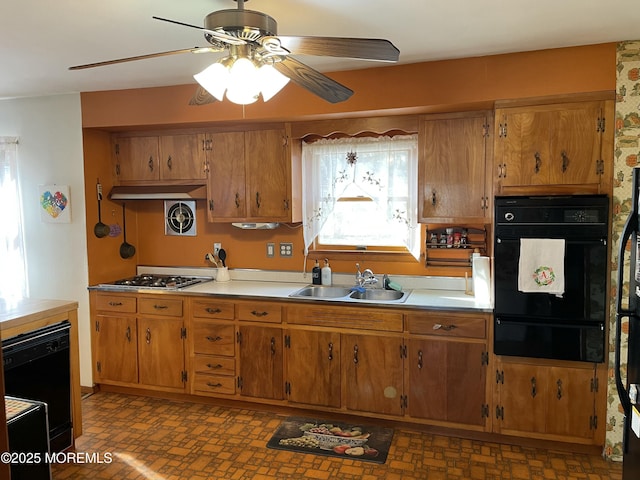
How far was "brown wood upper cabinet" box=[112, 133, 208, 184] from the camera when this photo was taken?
3.78 m

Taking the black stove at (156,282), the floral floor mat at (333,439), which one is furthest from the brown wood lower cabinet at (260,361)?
the black stove at (156,282)

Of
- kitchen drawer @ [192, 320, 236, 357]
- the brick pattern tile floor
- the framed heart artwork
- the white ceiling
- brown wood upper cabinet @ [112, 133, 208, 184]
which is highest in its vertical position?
the white ceiling

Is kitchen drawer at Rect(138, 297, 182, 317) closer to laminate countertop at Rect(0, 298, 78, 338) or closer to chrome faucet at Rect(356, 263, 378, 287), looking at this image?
laminate countertop at Rect(0, 298, 78, 338)

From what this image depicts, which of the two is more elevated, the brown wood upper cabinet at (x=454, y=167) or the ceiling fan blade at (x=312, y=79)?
the ceiling fan blade at (x=312, y=79)

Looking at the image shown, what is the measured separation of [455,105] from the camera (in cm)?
297

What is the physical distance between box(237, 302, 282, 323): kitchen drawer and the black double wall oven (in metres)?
1.45

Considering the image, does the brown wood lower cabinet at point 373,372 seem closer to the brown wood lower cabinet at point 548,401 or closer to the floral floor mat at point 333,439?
the floral floor mat at point 333,439

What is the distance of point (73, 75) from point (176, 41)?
3.67ft

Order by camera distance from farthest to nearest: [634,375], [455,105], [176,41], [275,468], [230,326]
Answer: [230,326]
[455,105]
[275,468]
[176,41]
[634,375]

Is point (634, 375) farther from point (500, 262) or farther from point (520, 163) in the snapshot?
point (520, 163)

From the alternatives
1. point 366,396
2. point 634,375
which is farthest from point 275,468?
point 634,375

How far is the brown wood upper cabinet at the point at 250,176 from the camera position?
3.58m

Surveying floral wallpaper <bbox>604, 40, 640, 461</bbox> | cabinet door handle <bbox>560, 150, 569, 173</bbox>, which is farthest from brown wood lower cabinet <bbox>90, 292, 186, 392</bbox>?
floral wallpaper <bbox>604, 40, 640, 461</bbox>

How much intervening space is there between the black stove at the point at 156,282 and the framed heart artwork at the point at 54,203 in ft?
2.13
